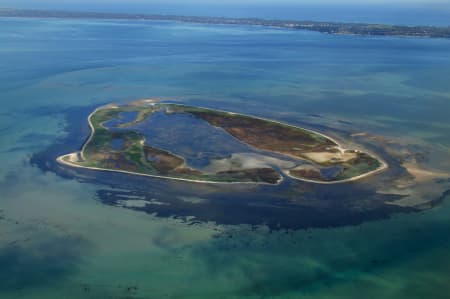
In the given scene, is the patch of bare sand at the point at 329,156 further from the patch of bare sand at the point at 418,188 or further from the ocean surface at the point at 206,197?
the ocean surface at the point at 206,197

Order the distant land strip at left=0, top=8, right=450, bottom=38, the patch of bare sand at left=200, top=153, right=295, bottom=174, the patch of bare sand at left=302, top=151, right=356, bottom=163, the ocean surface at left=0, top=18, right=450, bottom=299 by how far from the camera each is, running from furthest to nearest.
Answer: the distant land strip at left=0, top=8, right=450, bottom=38 → the patch of bare sand at left=302, top=151, right=356, bottom=163 → the patch of bare sand at left=200, top=153, right=295, bottom=174 → the ocean surface at left=0, top=18, right=450, bottom=299

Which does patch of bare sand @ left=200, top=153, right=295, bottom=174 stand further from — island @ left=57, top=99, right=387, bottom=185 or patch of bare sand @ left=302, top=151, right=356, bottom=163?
patch of bare sand @ left=302, top=151, right=356, bottom=163

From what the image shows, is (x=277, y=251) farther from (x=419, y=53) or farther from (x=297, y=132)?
(x=419, y=53)

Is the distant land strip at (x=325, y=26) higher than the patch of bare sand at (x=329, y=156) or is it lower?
higher

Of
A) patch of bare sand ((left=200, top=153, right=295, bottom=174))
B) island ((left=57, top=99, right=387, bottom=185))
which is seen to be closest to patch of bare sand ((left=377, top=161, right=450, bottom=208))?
island ((left=57, top=99, right=387, bottom=185))

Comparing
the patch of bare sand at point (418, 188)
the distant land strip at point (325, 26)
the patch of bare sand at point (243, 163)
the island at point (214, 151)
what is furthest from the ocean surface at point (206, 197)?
the distant land strip at point (325, 26)

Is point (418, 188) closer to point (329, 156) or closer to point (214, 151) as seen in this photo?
point (329, 156)
